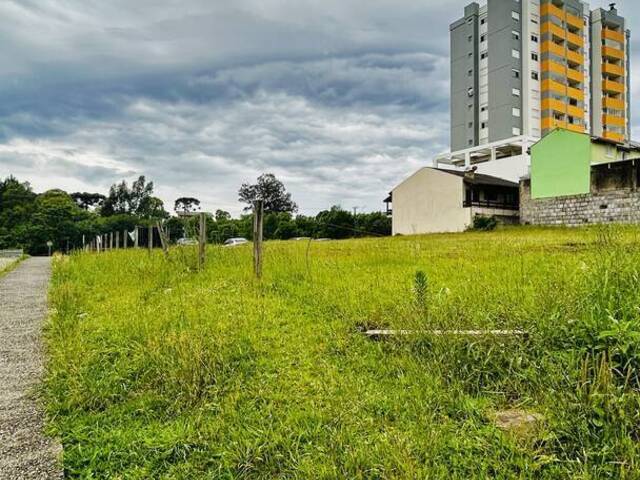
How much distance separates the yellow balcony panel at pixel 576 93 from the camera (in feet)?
149

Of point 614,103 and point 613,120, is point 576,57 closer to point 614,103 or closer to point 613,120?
point 614,103

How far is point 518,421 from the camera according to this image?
100.0 inches

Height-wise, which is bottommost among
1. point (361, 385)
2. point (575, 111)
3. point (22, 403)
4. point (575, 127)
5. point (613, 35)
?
point (22, 403)

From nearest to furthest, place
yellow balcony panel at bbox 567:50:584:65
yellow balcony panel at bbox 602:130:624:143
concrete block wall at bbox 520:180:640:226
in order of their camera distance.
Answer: concrete block wall at bbox 520:180:640:226 < yellow balcony panel at bbox 567:50:584:65 < yellow balcony panel at bbox 602:130:624:143

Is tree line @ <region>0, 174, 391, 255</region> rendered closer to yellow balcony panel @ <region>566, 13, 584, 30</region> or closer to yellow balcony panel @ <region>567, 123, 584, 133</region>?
yellow balcony panel @ <region>567, 123, 584, 133</region>

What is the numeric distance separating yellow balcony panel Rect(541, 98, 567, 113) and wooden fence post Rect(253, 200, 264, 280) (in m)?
44.7

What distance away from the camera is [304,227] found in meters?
40.0

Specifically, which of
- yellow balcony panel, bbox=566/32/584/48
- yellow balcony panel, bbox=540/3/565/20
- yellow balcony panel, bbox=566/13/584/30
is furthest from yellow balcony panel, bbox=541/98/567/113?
yellow balcony panel, bbox=566/13/584/30

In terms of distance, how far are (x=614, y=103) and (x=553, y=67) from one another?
11.8m

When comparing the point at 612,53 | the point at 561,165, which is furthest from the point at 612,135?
the point at 561,165

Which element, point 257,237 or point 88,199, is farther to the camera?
point 88,199

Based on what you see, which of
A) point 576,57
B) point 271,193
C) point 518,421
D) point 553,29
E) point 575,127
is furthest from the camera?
point 271,193

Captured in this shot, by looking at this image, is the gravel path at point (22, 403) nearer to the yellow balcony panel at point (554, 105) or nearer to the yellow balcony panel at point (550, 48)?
the yellow balcony panel at point (554, 105)

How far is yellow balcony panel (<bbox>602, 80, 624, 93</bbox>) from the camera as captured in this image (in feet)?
161
